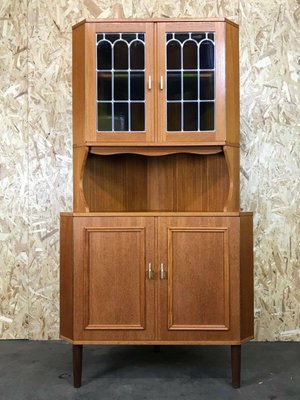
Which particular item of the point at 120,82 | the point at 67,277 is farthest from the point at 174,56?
the point at 67,277

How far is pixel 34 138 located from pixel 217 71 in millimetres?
1251

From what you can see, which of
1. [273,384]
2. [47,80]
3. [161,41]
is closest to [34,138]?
[47,80]

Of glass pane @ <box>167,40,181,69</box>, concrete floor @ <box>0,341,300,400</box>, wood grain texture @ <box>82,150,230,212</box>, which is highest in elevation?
glass pane @ <box>167,40,181,69</box>

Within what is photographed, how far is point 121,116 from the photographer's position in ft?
7.62

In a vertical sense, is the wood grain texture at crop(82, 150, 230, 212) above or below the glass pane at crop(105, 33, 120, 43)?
below

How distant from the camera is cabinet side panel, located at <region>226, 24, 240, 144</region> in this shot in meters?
2.32

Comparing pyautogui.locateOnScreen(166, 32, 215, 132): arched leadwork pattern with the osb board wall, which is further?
the osb board wall

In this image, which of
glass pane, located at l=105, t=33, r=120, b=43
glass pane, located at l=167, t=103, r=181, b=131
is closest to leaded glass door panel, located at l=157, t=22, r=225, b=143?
glass pane, located at l=167, t=103, r=181, b=131

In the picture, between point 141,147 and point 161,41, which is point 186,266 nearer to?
point 141,147

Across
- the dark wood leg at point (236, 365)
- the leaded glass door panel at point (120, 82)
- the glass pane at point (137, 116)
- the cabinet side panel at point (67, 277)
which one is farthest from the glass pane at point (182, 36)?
the dark wood leg at point (236, 365)

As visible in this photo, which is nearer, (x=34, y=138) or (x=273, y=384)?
(x=273, y=384)

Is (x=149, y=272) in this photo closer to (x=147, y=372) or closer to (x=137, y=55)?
(x=147, y=372)

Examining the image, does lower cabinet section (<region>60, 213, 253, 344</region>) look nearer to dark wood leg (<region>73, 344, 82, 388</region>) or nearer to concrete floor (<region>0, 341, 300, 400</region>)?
dark wood leg (<region>73, 344, 82, 388</region>)

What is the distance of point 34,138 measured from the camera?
294 cm
